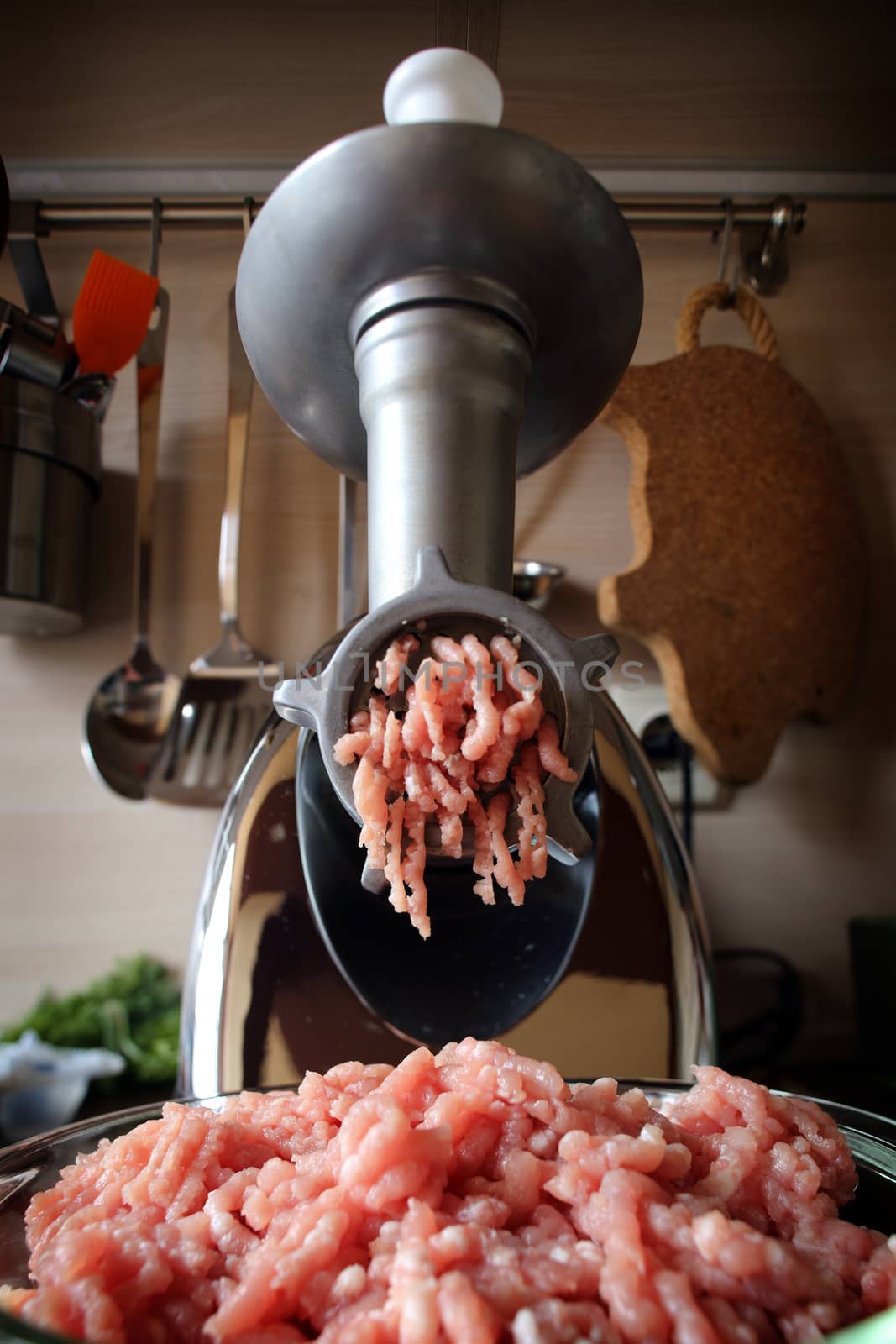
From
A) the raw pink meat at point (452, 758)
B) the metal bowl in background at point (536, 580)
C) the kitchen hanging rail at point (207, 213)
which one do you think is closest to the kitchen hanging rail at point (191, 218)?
the kitchen hanging rail at point (207, 213)

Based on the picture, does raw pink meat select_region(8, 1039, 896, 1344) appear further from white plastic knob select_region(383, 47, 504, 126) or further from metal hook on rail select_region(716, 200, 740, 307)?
metal hook on rail select_region(716, 200, 740, 307)

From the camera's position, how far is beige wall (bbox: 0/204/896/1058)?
0.91 metres

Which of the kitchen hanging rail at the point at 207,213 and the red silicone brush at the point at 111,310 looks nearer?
the red silicone brush at the point at 111,310

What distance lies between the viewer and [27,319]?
2.12 feet

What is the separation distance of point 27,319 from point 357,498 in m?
0.30

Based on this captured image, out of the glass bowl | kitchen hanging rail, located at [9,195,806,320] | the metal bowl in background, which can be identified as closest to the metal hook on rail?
kitchen hanging rail, located at [9,195,806,320]

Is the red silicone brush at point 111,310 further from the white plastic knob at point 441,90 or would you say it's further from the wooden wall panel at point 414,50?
the white plastic knob at point 441,90

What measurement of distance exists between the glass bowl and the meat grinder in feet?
0.20

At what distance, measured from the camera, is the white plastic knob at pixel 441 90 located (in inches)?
12.9

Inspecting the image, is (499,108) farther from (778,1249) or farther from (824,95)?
(824,95)

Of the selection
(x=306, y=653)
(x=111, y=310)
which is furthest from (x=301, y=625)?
(x=111, y=310)

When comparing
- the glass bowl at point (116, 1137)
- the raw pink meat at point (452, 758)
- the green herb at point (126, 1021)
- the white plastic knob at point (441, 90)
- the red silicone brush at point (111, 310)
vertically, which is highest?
the red silicone brush at point (111, 310)

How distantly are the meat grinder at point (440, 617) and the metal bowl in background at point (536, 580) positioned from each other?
371 millimetres

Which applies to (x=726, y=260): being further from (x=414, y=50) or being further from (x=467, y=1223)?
(x=467, y=1223)
